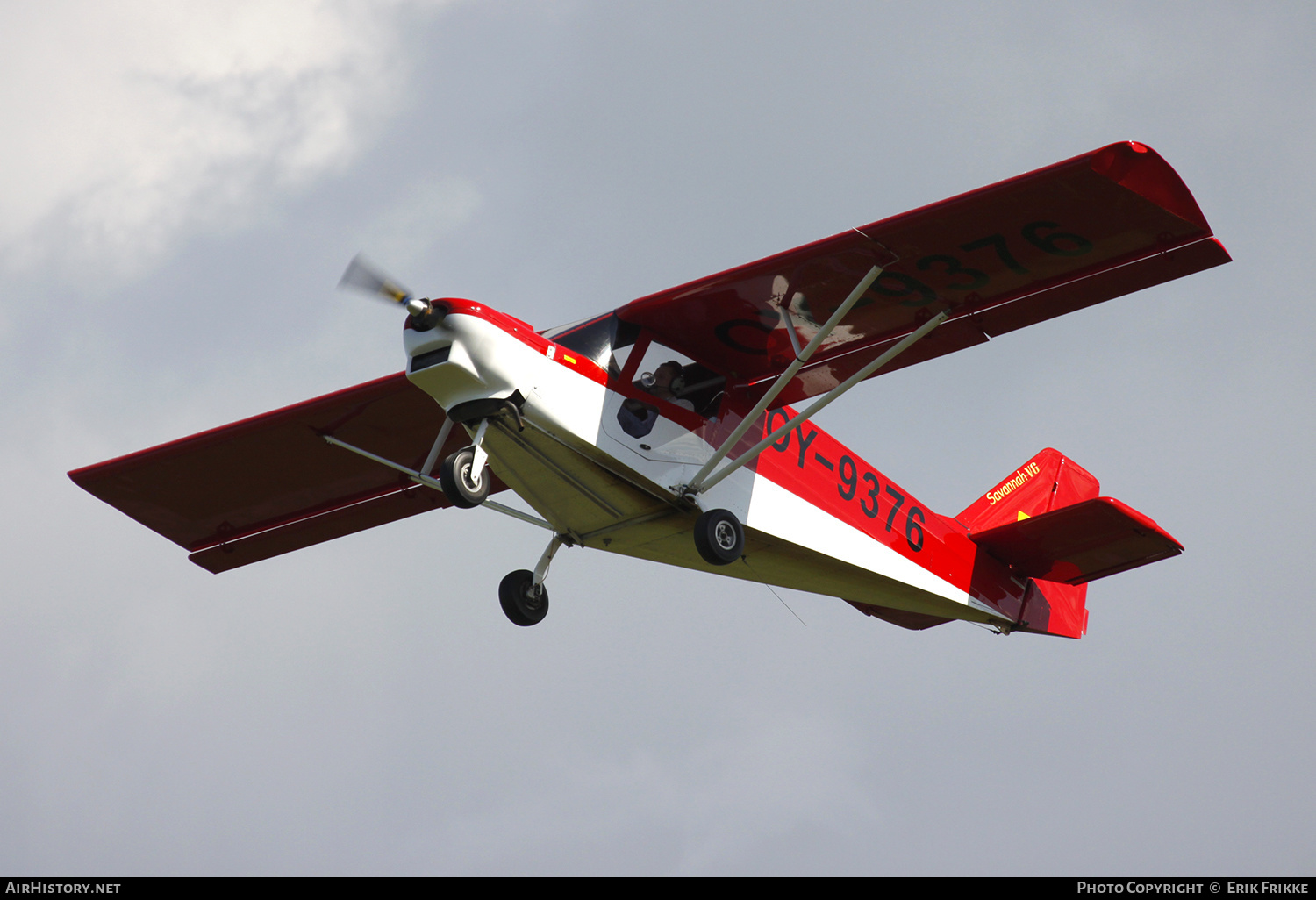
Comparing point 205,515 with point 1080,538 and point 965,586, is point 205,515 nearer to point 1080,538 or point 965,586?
point 965,586

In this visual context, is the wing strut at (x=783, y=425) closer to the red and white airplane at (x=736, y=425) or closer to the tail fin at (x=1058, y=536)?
the red and white airplane at (x=736, y=425)

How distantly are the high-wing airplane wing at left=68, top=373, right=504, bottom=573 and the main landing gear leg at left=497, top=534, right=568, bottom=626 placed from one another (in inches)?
69.2

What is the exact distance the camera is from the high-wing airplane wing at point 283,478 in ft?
47.6

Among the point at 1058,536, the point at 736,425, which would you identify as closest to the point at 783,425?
the point at 736,425

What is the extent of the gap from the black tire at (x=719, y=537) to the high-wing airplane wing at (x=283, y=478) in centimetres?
292

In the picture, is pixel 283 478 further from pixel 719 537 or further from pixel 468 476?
pixel 719 537

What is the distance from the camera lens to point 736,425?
13.5 meters

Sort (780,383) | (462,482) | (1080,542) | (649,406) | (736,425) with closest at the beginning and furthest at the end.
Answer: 1. (462,482)
2. (780,383)
3. (649,406)
4. (736,425)
5. (1080,542)

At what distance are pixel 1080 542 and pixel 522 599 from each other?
5.46 meters

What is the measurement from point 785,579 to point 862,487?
116cm

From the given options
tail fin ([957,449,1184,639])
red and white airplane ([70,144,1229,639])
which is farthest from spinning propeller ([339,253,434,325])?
tail fin ([957,449,1184,639])

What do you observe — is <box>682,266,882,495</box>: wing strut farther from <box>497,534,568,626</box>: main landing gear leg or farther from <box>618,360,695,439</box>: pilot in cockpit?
<box>497,534,568,626</box>: main landing gear leg

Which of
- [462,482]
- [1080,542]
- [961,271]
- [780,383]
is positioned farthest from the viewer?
[1080,542]

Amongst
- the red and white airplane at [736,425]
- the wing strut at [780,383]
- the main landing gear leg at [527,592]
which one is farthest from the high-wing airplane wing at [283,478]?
the wing strut at [780,383]
